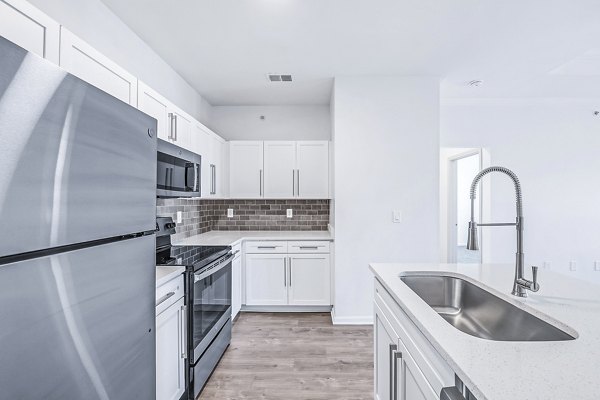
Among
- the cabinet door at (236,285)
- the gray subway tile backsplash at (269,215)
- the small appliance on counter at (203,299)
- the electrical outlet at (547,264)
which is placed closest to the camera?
the small appliance on counter at (203,299)

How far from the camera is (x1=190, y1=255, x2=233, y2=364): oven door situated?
210 centimetres

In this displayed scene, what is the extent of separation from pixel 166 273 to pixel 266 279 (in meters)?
1.95

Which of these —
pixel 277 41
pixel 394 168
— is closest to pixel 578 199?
pixel 394 168

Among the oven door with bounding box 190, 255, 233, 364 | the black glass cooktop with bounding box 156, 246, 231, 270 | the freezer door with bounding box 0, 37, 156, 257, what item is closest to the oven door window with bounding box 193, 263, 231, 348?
the oven door with bounding box 190, 255, 233, 364

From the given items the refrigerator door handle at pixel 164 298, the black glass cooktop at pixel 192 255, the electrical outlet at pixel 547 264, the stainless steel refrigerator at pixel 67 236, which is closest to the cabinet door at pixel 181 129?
the black glass cooktop at pixel 192 255

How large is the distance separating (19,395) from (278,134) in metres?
3.99

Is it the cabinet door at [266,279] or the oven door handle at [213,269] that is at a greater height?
the oven door handle at [213,269]

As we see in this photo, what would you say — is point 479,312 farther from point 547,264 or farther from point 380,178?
point 547,264

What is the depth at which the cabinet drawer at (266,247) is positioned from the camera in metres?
3.66

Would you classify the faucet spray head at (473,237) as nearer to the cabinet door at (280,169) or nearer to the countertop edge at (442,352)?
the countertop edge at (442,352)

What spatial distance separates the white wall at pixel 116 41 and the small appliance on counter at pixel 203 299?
1254 mm

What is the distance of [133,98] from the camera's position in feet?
6.45

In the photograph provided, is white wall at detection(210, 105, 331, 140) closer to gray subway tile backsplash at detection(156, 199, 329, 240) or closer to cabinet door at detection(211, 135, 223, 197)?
cabinet door at detection(211, 135, 223, 197)

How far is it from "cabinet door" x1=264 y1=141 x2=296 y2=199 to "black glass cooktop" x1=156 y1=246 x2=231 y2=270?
1400 millimetres
